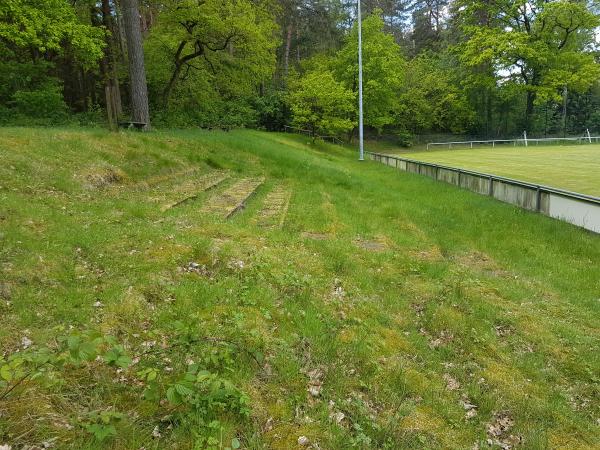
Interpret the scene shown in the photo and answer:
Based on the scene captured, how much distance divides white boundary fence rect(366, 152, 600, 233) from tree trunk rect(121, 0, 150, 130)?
11.4m

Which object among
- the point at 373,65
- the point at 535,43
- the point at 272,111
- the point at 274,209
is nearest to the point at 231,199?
the point at 274,209

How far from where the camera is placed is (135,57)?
15023mm

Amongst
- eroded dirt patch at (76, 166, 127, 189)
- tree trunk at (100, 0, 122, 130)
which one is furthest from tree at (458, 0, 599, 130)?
eroded dirt patch at (76, 166, 127, 189)

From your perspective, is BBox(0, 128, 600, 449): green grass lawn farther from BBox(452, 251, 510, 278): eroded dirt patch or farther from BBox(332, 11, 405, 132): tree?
BBox(332, 11, 405, 132): tree

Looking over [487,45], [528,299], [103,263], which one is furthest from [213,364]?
[487,45]

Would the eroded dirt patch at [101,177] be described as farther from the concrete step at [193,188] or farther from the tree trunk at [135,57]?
the tree trunk at [135,57]

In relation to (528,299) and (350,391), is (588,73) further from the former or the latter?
(350,391)

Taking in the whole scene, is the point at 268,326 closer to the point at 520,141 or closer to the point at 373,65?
the point at 373,65

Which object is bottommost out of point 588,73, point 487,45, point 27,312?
point 27,312

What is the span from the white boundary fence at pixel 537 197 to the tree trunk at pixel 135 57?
11.4 m

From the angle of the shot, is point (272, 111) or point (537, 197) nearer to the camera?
point (537, 197)

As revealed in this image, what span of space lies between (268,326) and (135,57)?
14.0m

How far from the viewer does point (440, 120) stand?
49.7 m

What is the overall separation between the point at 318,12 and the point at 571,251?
126 feet
